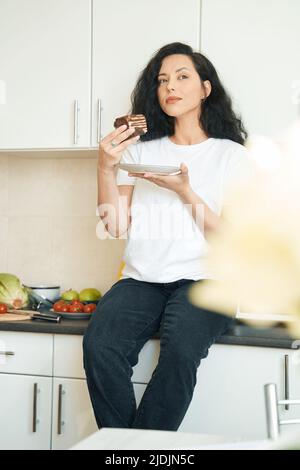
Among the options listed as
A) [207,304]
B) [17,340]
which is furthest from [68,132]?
[207,304]

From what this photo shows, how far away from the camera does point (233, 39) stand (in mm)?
2309

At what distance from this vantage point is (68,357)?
7.28ft

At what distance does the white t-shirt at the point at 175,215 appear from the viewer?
2.13 m

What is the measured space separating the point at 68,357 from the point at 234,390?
1.89ft

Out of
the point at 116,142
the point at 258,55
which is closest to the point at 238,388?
the point at 116,142

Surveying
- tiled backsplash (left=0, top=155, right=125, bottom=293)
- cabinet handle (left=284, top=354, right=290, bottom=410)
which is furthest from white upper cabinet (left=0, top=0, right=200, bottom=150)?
cabinet handle (left=284, top=354, right=290, bottom=410)

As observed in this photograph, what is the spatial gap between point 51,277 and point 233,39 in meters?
1.26

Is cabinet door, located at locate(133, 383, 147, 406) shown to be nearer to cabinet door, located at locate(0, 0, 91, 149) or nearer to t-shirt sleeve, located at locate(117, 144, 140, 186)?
t-shirt sleeve, located at locate(117, 144, 140, 186)

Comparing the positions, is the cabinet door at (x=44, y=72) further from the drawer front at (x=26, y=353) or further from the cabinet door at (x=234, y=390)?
the cabinet door at (x=234, y=390)

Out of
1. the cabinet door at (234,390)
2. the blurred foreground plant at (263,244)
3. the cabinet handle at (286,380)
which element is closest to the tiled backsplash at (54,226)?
the cabinet door at (234,390)

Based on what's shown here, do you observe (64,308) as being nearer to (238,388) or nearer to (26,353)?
(26,353)

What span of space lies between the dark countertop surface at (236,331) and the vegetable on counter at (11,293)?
11.4 inches

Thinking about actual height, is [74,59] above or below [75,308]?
above

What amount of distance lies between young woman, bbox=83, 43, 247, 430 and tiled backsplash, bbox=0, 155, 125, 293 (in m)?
0.49
